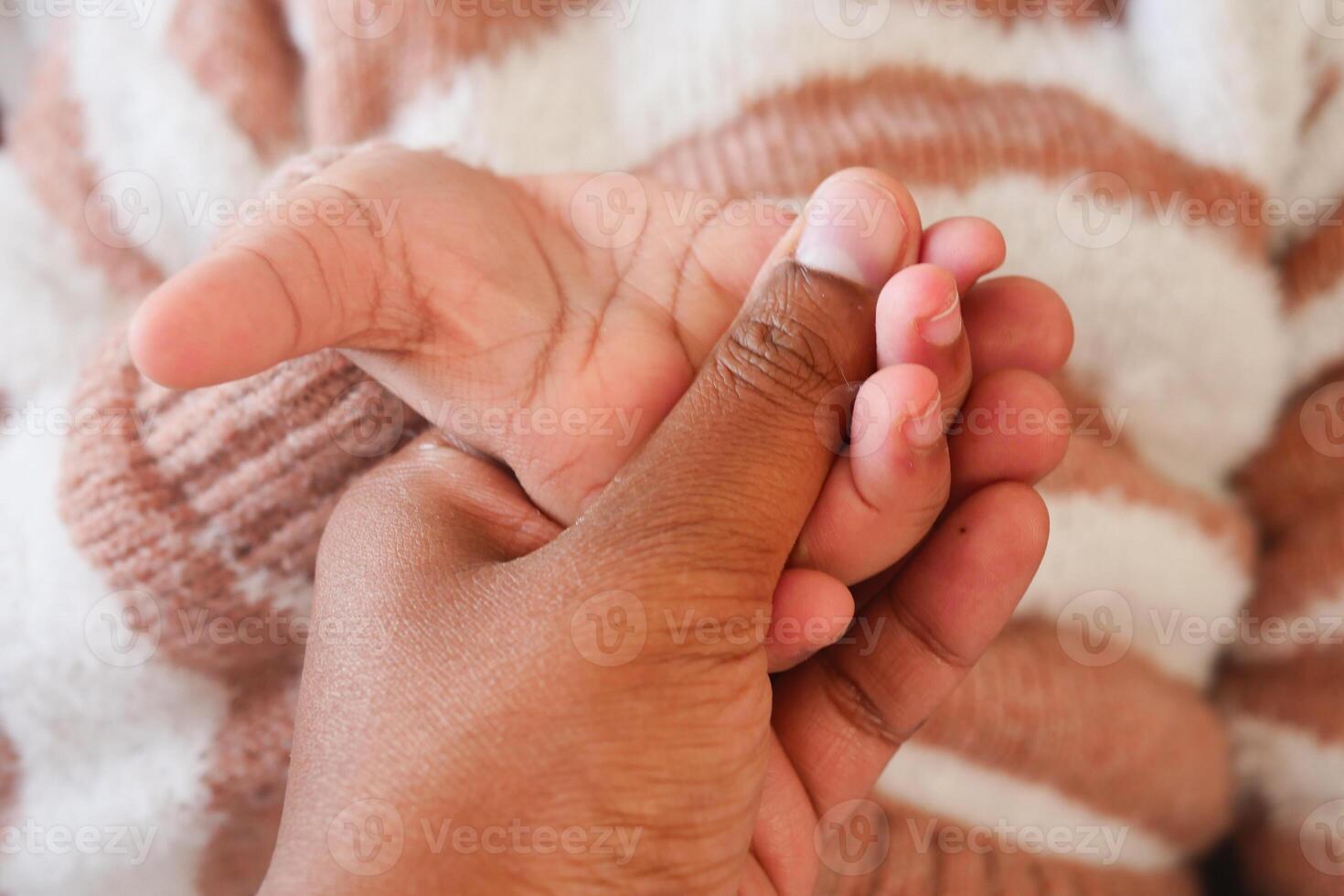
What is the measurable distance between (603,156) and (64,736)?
1.87ft

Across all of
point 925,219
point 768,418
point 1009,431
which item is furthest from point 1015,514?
point 925,219

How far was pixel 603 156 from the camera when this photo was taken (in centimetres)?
72

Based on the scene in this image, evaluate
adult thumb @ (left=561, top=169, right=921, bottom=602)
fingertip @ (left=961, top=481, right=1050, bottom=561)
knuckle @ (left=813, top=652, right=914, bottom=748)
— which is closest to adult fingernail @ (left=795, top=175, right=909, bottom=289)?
adult thumb @ (left=561, top=169, right=921, bottom=602)

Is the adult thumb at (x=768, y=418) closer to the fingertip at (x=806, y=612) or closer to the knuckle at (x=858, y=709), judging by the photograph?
the fingertip at (x=806, y=612)

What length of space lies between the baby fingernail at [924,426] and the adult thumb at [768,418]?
0.05m

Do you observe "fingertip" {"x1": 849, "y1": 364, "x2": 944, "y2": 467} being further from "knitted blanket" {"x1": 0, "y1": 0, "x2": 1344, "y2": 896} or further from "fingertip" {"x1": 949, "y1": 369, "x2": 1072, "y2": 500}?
"knitted blanket" {"x1": 0, "y1": 0, "x2": 1344, "y2": 896}

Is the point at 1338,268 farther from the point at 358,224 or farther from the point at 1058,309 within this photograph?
the point at 358,224

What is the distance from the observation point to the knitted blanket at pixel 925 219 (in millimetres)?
623

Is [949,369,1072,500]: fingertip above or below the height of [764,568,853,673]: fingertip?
above

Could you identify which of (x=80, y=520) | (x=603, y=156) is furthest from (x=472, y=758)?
(x=603, y=156)

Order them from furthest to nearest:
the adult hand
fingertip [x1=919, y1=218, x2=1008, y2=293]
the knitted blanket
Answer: the knitted blanket, fingertip [x1=919, y1=218, x2=1008, y2=293], the adult hand

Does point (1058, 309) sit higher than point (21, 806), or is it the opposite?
point (1058, 309)

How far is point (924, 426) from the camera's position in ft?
1.44

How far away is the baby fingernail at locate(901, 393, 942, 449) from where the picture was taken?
1.44 feet
